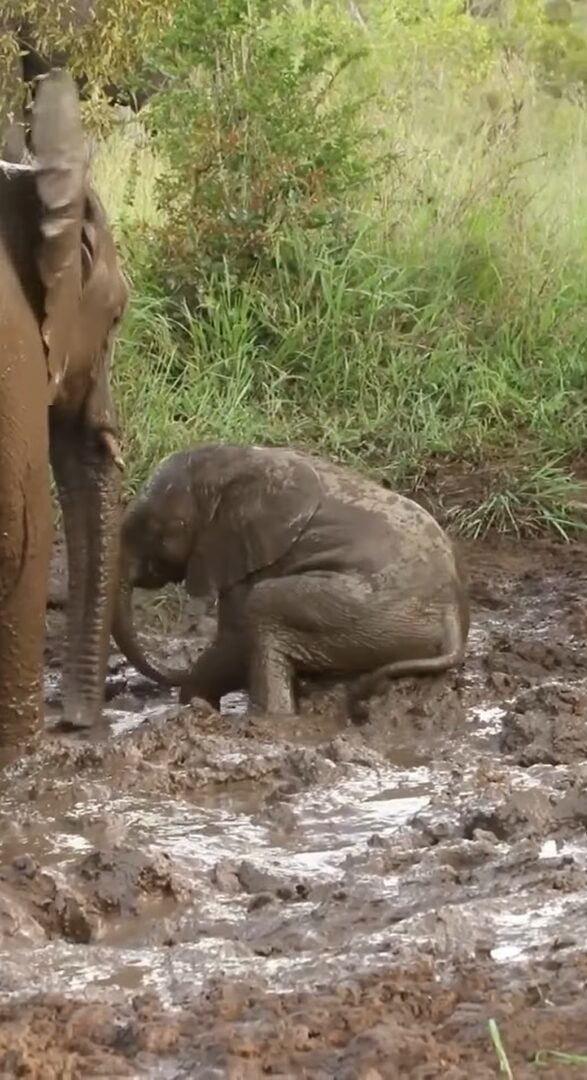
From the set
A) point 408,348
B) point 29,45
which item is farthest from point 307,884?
point 29,45

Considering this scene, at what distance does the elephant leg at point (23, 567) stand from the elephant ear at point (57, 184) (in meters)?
0.24

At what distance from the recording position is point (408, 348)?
27.8 ft

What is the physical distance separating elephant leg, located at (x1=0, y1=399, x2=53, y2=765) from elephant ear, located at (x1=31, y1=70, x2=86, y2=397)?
0.24m

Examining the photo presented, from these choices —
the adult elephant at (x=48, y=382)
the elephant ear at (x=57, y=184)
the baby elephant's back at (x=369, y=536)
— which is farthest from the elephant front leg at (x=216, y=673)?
the elephant ear at (x=57, y=184)

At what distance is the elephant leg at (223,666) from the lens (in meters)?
Result: 5.20

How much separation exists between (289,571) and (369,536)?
0.88 feet

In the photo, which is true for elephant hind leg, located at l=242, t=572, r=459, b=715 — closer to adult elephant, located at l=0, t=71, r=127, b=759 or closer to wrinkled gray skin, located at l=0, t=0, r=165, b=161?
adult elephant, located at l=0, t=71, r=127, b=759

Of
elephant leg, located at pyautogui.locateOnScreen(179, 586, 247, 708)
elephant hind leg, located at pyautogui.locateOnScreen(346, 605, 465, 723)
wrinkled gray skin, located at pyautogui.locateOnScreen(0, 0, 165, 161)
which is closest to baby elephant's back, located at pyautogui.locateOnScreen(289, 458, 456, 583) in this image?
elephant hind leg, located at pyautogui.locateOnScreen(346, 605, 465, 723)

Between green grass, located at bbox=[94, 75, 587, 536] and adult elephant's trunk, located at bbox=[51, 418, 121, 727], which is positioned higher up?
adult elephant's trunk, located at bbox=[51, 418, 121, 727]

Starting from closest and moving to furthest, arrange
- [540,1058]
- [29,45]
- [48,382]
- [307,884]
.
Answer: [540,1058]
[307,884]
[48,382]
[29,45]

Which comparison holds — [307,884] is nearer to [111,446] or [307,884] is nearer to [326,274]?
[111,446]

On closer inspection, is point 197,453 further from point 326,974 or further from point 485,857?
point 326,974

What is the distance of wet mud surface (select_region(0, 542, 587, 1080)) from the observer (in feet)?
8.13

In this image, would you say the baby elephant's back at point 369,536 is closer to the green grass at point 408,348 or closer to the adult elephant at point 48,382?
the adult elephant at point 48,382
